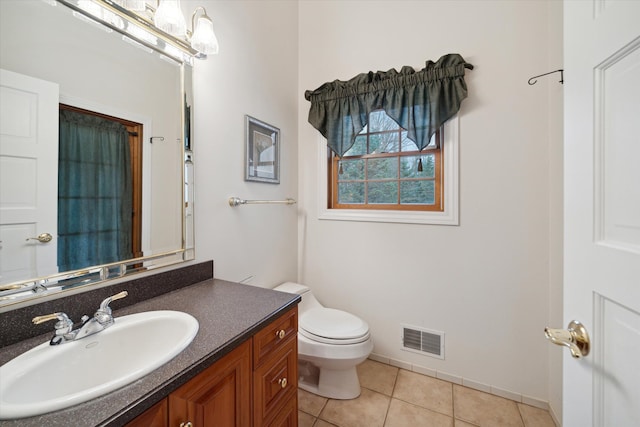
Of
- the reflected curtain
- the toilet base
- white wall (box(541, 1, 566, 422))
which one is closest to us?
the reflected curtain

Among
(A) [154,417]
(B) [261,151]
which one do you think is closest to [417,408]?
(A) [154,417]

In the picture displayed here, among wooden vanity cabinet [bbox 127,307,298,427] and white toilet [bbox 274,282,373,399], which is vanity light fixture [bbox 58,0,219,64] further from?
white toilet [bbox 274,282,373,399]

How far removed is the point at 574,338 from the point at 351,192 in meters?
1.57

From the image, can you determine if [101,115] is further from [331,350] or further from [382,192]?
[382,192]

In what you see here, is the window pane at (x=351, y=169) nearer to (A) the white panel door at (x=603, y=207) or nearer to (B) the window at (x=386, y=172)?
(B) the window at (x=386, y=172)

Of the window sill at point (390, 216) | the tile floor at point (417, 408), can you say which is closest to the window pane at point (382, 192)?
the window sill at point (390, 216)

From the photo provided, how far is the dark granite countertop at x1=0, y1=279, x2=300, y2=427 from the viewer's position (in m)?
0.48

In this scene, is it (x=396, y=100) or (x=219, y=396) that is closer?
(x=219, y=396)

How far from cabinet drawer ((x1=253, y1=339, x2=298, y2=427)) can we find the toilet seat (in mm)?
372

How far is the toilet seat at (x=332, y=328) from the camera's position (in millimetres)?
1458

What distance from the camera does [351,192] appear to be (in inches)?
80.4

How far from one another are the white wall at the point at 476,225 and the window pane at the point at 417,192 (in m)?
0.19

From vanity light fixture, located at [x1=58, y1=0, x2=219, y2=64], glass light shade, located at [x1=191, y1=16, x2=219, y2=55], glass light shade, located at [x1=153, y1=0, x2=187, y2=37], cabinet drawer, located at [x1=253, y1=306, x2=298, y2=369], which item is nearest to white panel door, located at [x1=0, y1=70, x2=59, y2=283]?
vanity light fixture, located at [x1=58, y1=0, x2=219, y2=64]

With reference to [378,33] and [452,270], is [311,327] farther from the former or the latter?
[378,33]
